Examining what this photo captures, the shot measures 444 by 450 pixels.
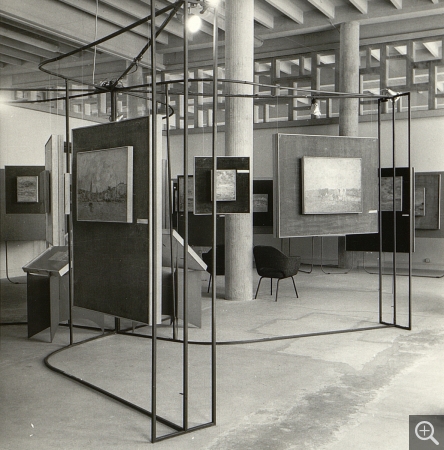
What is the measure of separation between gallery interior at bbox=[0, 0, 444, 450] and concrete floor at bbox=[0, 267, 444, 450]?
0.08ft

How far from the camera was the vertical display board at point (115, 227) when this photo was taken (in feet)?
13.9

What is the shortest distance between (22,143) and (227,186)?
5975 millimetres

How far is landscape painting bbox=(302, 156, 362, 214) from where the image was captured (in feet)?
24.1

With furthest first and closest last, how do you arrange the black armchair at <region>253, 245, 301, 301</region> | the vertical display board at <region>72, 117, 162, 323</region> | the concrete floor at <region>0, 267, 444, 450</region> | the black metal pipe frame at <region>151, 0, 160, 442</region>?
the black armchair at <region>253, 245, 301, 301</region> → the vertical display board at <region>72, 117, 162, 323</region> → the concrete floor at <region>0, 267, 444, 450</region> → the black metal pipe frame at <region>151, 0, 160, 442</region>

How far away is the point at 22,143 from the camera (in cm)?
1228

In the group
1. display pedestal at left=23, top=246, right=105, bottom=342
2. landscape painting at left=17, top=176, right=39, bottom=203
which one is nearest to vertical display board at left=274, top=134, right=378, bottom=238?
display pedestal at left=23, top=246, right=105, bottom=342

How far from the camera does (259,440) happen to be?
3.95 meters

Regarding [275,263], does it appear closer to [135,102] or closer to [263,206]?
[263,206]

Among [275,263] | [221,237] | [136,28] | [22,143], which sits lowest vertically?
[275,263]

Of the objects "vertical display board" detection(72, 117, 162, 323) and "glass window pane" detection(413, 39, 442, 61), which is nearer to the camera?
"vertical display board" detection(72, 117, 162, 323)

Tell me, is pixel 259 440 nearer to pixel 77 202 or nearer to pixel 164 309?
pixel 77 202

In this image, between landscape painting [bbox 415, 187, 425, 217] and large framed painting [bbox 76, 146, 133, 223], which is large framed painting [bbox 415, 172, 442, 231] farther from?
large framed painting [bbox 76, 146, 133, 223]

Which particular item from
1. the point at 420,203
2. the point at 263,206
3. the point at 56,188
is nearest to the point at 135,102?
the point at 263,206

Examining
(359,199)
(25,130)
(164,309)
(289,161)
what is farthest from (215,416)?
(25,130)
